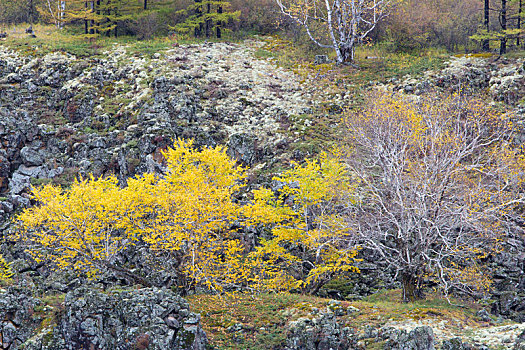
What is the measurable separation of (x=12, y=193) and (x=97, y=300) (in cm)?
1994

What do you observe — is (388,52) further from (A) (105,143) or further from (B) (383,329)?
(B) (383,329)

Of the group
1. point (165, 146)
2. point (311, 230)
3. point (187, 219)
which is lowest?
point (311, 230)

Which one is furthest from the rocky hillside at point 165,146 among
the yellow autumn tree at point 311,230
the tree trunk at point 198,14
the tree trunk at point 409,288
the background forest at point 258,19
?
the background forest at point 258,19

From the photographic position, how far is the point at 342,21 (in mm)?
53312

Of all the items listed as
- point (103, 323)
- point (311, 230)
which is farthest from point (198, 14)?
point (103, 323)

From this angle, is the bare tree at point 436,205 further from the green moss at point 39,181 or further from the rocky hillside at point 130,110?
the green moss at point 39,181

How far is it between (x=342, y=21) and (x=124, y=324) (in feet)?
133

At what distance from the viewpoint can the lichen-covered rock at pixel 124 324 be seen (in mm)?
21625

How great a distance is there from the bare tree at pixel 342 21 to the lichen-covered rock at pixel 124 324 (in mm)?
33186

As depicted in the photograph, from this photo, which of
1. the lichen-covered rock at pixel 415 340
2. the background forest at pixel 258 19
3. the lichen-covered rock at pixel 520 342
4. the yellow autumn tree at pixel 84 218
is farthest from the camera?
the background forest at pixel 258 19

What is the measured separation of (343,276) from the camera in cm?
3203

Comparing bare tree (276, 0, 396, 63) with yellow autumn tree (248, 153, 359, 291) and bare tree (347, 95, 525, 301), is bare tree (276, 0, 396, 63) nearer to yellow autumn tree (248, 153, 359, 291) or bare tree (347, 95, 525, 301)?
bare tree (347, 95, 525, 301)

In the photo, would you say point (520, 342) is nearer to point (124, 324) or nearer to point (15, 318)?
point (124, 324)

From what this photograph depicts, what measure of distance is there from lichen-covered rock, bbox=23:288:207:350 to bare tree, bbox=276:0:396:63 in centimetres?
3319
